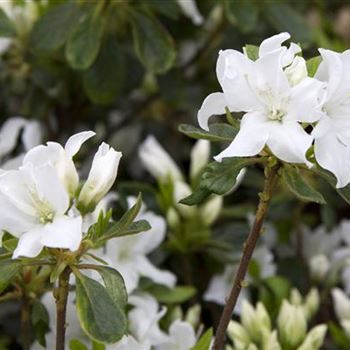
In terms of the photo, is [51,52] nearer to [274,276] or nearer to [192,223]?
[192,223]

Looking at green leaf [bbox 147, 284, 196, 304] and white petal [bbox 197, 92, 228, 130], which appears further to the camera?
green leaf [bbox 147, 284, 196, 304]

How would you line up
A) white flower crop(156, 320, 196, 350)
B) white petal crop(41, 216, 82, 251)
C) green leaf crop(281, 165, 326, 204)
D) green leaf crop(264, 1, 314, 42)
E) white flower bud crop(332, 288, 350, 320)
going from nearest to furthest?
white petal crop(41, 216, 82, 251) → green leaf crop(281, 165, 326, 204) → white flower crop(156, 320, 196, 350) → white flower bud crop(332, 288, 350, 320) → green leaf crop(264, 1, 314, 42)

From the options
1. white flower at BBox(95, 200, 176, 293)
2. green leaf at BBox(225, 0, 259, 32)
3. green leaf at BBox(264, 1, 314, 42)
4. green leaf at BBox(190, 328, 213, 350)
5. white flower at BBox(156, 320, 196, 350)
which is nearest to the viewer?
green leaf at BBox(190, 328, 213, 350)

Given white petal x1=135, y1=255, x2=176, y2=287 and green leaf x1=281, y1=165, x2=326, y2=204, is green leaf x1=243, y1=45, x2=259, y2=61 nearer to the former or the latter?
green leaf x1=281, y1=165, x2=326, y2=204

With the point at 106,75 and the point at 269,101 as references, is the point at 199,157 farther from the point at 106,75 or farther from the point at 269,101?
the point at 269,101

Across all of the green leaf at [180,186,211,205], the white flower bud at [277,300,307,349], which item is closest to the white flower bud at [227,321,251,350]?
the white flower bud at [277,300,307,349]

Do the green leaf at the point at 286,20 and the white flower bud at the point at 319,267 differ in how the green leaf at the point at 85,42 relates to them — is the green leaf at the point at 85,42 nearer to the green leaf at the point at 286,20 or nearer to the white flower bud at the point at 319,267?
the green leaf at the point at 286,20

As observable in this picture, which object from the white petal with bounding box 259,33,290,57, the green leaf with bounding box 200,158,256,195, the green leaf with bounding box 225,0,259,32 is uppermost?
the white petal with bounding box 259,33,290,57
